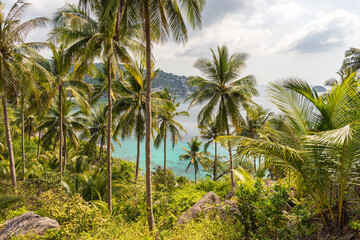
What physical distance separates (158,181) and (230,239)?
12.8 m

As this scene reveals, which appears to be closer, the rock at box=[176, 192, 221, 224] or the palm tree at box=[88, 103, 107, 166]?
the rock at box=[176, 192, 221, 224]

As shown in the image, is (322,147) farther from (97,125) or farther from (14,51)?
(97,125)

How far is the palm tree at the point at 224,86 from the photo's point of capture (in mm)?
12961

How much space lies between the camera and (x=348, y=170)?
330cm

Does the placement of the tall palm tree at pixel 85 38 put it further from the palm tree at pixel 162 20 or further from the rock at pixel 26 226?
the rock at pixel 26 226

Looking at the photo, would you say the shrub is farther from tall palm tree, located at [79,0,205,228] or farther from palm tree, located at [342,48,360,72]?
palm tree, located at [342,48,360,72]

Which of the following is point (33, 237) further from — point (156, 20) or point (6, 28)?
point (6, 28)

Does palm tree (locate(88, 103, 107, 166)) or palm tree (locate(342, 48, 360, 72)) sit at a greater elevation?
palm tree (locate(342, 48, 360, 72))

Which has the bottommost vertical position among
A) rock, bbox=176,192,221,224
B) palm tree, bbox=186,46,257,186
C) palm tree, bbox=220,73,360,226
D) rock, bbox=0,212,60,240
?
rock, bbox=176,192,221,224

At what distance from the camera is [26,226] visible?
20.0 ft

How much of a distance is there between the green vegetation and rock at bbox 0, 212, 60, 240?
0.35 meters

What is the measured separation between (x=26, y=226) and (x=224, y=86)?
11.8m

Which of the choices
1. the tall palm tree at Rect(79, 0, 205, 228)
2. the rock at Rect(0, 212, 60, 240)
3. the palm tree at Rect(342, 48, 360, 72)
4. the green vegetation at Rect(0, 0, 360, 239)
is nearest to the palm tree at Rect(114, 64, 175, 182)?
the green vegetation at Rect(0, 0, 360, 239)

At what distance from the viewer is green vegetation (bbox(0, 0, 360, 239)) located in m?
3.51
